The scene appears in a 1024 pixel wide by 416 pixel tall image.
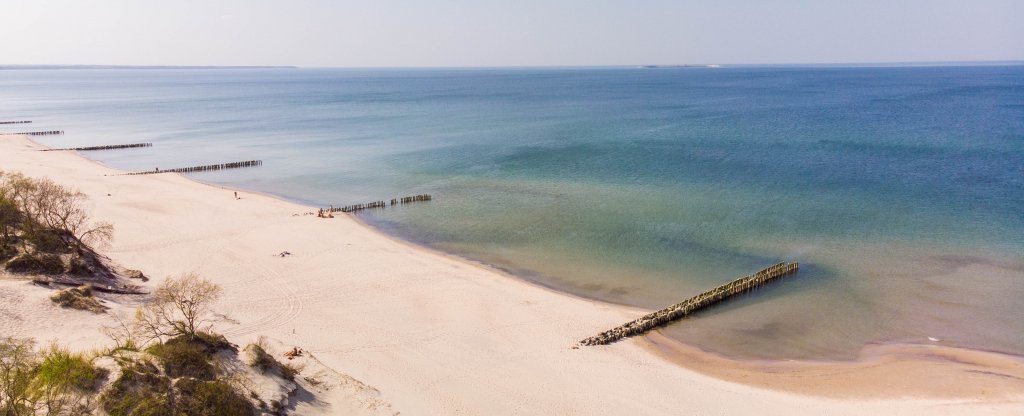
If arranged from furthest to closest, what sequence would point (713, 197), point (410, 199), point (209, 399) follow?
point (410, 199)
point (713, 197)
point (209, 399)

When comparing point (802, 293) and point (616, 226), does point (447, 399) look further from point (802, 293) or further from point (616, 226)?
point (616, 226)

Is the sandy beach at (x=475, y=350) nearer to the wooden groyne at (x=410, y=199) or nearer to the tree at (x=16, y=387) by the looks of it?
the tree at (x=16, y=387)

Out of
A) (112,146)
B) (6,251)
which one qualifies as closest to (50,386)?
(6,251)

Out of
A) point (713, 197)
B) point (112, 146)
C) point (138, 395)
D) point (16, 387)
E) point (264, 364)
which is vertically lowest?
point (713, 197)

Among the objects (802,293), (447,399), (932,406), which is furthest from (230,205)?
(932,406)

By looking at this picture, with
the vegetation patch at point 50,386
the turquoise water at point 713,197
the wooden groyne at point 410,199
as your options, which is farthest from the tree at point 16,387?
the wooden groyne at point 410,199

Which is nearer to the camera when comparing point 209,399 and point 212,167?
point 209,399

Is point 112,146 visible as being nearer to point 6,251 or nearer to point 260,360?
point 6,251
